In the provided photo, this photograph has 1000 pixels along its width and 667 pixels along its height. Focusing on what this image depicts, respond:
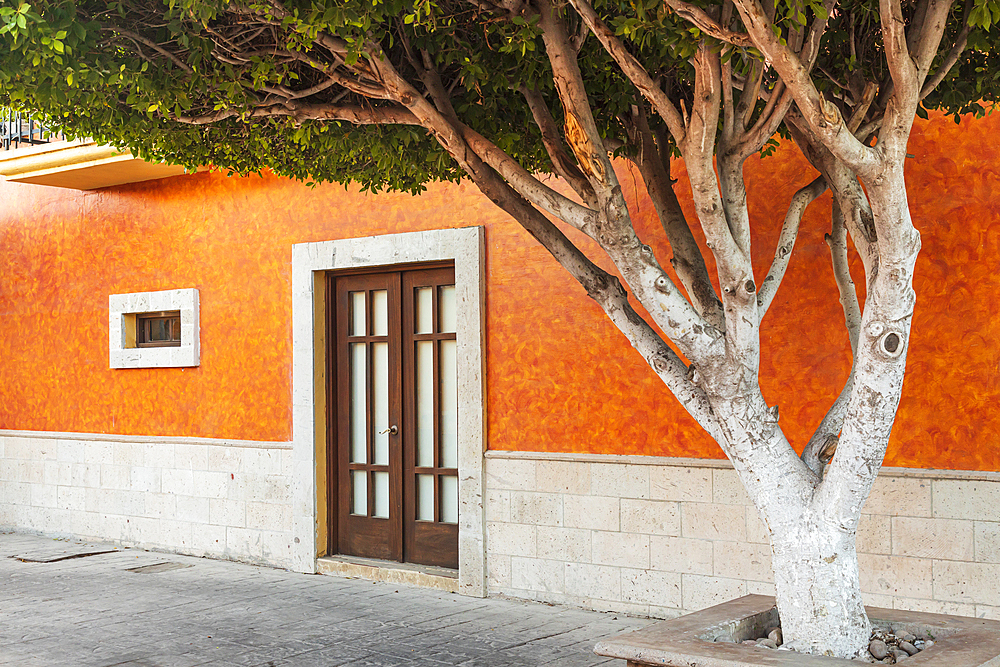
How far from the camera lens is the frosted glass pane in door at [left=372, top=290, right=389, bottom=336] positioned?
7.91 m

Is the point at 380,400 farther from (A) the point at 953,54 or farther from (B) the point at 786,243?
(A) the point at 953,54

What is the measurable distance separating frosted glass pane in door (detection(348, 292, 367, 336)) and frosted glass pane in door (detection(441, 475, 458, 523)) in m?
1.46

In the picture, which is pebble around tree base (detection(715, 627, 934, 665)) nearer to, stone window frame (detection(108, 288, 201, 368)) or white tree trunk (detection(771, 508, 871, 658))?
white tree trunk (detection(771, 508, 871, 658))

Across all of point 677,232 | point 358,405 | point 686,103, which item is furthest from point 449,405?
point 677,232

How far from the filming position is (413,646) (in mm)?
5770

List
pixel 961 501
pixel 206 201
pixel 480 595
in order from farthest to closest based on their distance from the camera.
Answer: pixel 206 201
pixel 480 595
pixel 961 501

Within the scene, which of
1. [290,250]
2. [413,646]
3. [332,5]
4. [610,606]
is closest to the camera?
[332,5]

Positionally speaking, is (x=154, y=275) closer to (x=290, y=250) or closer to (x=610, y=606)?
(x=290, y=250)

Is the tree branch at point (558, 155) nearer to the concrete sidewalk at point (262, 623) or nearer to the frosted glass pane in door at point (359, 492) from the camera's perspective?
the concrete sidewalk at point (262, 623)

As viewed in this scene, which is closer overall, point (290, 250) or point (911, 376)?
point (911, 376)

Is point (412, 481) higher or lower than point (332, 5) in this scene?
lower

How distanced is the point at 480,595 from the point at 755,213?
333 cm

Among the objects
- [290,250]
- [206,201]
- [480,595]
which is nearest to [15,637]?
[480,595]

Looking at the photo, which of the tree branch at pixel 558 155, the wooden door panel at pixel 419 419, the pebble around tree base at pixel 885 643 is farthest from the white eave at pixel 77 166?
the pebble around tree base at pixel 885 643
